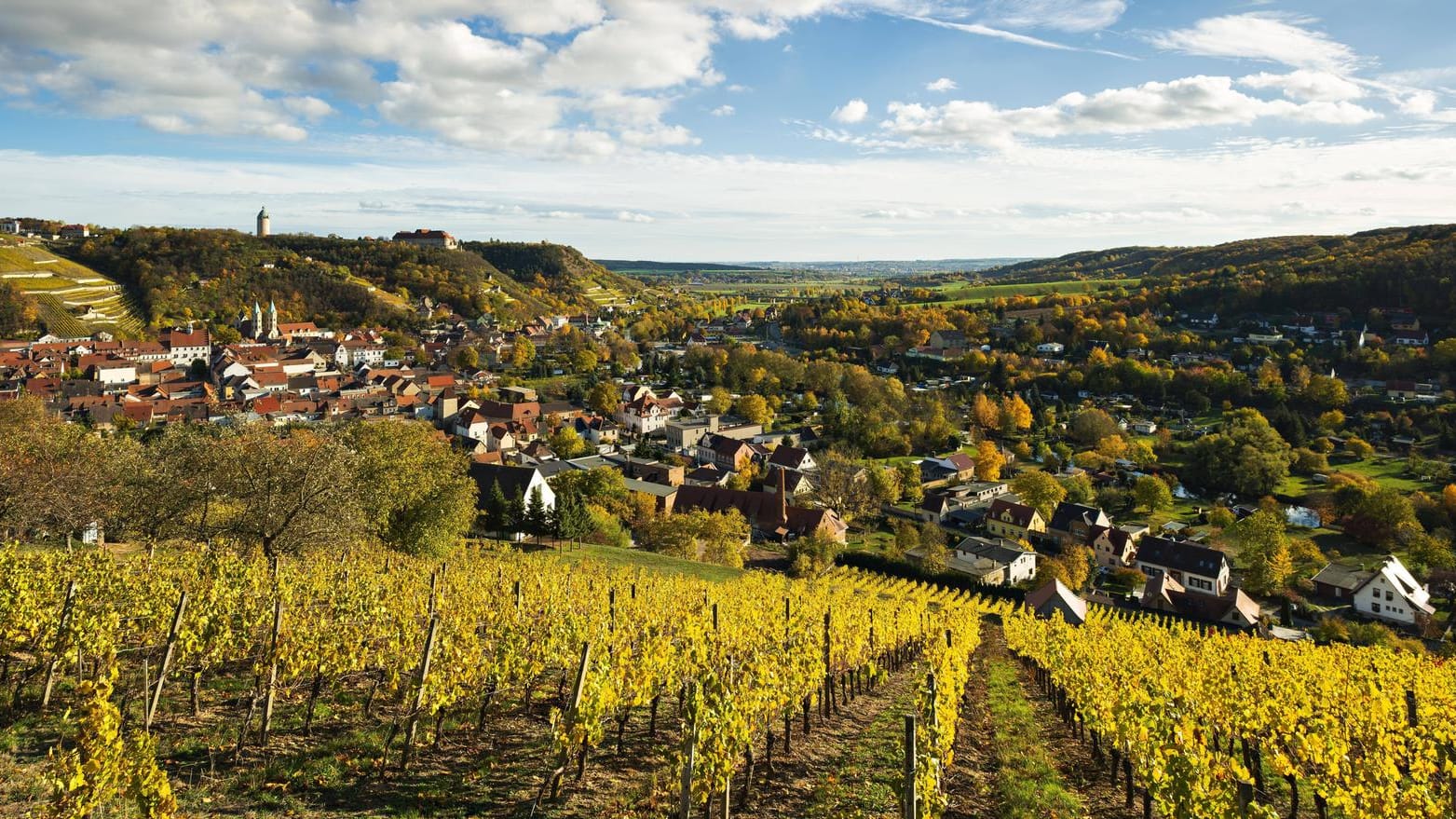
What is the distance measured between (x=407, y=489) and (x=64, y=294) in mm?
123298

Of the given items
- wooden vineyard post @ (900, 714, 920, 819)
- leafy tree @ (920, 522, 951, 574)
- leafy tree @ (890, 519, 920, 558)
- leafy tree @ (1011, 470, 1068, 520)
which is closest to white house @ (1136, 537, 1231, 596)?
leafy tree @ (1011, 470, 1068, 520)

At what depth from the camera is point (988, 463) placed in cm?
7112

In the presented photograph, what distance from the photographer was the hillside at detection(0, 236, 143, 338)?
10100 cm

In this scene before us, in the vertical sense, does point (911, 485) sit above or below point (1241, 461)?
below

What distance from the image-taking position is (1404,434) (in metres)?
76.1

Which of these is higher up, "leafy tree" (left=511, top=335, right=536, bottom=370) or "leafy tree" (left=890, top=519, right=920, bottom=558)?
"leafy tree" (left=511, top=335, right=536, bottom=370)

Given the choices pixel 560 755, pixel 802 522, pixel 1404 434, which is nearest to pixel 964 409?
pixel 1404 434

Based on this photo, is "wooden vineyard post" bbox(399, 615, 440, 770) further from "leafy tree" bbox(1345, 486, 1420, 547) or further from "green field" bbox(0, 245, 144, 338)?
"green field" bbox(0, 245, 144, 338)

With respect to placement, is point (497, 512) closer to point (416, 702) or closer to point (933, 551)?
point (933, 551)

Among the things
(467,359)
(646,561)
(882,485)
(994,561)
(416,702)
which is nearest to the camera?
(416,702)

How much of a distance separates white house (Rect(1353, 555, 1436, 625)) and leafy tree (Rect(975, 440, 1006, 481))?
29.9 meters

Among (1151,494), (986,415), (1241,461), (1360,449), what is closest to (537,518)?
(1151,494)

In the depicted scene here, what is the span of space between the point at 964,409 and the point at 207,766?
91.4 meters

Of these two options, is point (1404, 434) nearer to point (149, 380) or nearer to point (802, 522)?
point (802, 522)
